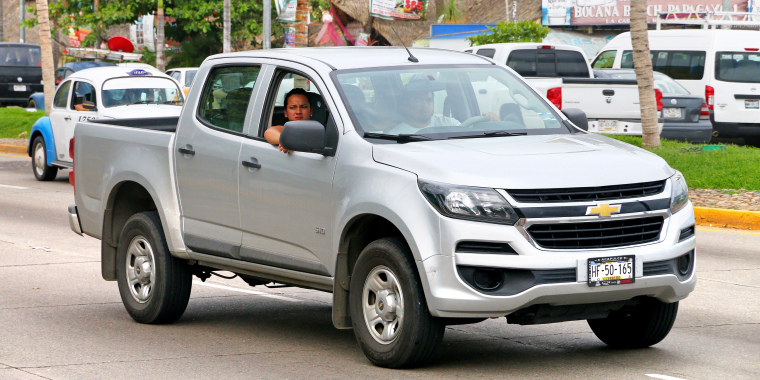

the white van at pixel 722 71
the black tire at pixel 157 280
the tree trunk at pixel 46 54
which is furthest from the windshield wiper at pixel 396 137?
the tree trunk at pixel 46 54

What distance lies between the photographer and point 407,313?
18.7 ft

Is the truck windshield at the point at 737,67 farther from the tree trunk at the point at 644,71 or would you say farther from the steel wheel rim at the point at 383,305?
the steel wheel rim at the point at 383,305

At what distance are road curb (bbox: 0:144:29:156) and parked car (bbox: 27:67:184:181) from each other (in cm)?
593

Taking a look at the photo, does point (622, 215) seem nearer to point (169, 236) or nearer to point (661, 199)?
point (661, 199)

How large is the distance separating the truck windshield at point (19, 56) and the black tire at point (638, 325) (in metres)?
33.6

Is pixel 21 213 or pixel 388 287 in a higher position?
pixel 388 287

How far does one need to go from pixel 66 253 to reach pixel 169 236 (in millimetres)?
4166

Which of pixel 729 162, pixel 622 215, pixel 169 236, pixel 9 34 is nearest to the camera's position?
pixel 622 215

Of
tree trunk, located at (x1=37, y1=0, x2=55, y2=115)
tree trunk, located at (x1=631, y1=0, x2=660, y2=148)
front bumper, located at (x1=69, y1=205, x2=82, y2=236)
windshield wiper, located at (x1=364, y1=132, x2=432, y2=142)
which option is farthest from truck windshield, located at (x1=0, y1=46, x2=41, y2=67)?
windshield wiper, located at (x1=364, y1=132, x2=432, y2=142)

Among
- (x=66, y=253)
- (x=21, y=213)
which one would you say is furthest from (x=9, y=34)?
(x=66, y=253)

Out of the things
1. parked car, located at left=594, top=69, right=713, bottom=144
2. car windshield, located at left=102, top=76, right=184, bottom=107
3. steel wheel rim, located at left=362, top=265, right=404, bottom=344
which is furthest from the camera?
parked car, located at left=594, top=69, right=713, bottom=144

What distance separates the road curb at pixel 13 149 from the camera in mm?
24323

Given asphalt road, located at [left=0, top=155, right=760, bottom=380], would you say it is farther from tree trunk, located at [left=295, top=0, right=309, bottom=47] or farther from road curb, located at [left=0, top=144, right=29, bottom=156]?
road curb, located at [left=0, top=144, right=29, bottom=156]

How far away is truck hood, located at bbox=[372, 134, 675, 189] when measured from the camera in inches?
216
